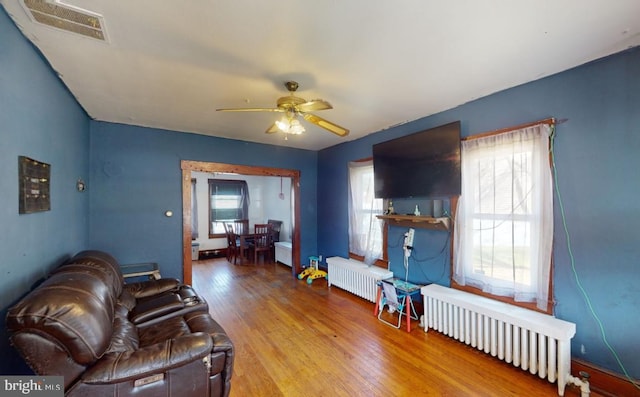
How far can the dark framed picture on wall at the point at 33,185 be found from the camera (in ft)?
5.11

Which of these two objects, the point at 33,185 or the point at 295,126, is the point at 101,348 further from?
the point at 295,126

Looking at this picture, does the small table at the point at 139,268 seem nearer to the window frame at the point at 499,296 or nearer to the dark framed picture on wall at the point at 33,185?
the dark framed picture on wall at the point at 33,185

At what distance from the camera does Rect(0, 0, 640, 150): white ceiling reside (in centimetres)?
145

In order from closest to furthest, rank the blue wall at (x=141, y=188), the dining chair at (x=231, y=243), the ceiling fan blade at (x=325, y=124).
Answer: the ceiling fan blade at (x=325, y=124)
the blue wall at (x=141, y=188)
the dining chair at (x=231, y=243)

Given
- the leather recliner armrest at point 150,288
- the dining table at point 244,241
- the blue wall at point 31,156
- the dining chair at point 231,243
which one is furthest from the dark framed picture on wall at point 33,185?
the dining chair at point 231,243

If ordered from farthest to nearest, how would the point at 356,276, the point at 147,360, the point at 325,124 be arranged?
the point at 356,276
the point at 325,124
the point at 147,360

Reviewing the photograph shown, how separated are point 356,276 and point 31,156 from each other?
12.0 feet

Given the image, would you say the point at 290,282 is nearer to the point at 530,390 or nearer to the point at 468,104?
the point at 530,390

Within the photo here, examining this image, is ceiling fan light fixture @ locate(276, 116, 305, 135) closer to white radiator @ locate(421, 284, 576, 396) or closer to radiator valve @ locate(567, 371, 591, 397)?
white radiator @ locate(421, 284, 576, 396)

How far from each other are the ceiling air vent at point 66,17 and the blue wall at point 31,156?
6.6 inches

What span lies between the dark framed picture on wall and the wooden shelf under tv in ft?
11.2

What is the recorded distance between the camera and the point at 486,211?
2625 mm

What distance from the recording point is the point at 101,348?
4.27 ft

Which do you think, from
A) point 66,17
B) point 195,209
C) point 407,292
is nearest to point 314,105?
point 66,17
